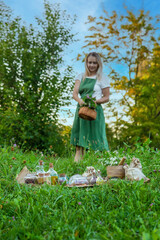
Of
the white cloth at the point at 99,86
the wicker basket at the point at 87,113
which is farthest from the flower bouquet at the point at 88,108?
the white cloth at the point at 99,86

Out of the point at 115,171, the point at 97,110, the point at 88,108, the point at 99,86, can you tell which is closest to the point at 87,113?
the point at 88,108

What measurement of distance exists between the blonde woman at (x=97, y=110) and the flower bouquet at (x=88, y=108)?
0.30 meters

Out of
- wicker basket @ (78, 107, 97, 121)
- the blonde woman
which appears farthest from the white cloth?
wicker basket @ (78, 107, 97, 121)

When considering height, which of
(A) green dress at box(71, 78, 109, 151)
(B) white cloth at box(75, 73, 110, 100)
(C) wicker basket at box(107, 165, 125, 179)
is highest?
(B) white cloth at box(75, 73, 110, 100)

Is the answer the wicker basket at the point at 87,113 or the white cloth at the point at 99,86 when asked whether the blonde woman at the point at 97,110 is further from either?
the wicker basket at the point at 87,113

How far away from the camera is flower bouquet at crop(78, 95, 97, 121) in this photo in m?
4.46

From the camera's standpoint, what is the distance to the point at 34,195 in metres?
2.60

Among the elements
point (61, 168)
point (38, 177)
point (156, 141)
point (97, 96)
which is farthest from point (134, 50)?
point (38, 177)

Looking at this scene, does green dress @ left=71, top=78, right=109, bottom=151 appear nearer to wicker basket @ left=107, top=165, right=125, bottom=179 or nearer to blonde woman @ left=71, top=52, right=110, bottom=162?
blonde woman @ left=71, top=52, right=110, bottom=162

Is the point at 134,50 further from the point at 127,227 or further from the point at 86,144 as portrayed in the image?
the point at 127,227

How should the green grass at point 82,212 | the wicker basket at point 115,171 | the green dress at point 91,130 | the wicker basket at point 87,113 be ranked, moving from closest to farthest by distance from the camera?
the green grass at point 82,212 → the wicker basket at point 115,171 → the wicker basket at point 87,113 → the green dress at point 91,130

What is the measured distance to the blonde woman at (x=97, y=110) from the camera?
4.91m

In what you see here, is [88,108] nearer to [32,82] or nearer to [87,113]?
[87,113]

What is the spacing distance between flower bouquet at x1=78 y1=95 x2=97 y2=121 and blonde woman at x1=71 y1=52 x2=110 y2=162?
12.0 inches
